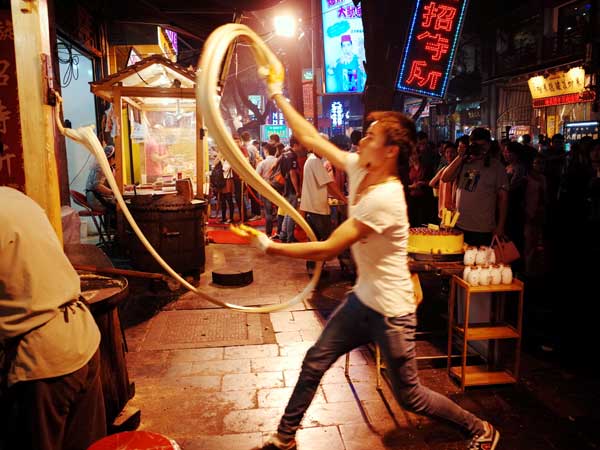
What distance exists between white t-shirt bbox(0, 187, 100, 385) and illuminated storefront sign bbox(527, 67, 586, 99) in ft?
58.0

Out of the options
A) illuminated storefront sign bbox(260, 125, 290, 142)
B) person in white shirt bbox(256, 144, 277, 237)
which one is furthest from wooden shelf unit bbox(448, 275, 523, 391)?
illuminated storefront sign bbox(260, 125, 290, 142)

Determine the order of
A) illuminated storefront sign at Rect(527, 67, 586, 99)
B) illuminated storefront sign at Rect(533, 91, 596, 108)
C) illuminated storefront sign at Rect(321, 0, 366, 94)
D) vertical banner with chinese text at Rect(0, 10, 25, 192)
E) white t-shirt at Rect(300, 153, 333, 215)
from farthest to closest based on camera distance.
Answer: illuminated storefront sign at Rect(527, 67, 586, 99)
illuminated storefront sign at Rect(321, 0, 366, 94)
illuminated storefront sign at Rect(533, 91, 596, 108)
white t-shirt at Rect(300, 153, 333, 215)
vertical banner with chinese text at Rect(0, 10, 25, 192)

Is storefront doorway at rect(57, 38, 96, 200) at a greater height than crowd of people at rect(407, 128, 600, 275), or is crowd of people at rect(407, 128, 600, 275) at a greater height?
storefront doorway at rect(57, 38, 96, 200)

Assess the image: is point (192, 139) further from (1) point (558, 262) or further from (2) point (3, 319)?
(2) point (3, 319)

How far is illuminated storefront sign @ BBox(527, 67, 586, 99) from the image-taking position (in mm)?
16812

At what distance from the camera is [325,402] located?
430 centimetres

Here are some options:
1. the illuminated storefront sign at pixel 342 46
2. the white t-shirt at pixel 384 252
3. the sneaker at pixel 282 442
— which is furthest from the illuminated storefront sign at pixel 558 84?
the sneaker at pixel 282 442

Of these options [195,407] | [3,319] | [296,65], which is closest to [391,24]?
[195,407]

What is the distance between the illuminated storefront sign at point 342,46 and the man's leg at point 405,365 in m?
14.8

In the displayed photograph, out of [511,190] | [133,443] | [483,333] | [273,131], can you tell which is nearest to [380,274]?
[133,443]

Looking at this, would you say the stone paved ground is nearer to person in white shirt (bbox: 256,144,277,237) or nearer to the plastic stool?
the plastic stool

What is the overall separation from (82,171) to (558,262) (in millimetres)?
10881

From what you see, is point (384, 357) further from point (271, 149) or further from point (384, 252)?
point (271, 149)

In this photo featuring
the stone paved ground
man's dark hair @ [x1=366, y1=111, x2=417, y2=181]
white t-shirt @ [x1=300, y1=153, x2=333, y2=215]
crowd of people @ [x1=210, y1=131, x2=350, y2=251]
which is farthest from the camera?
crowd of people @ [x1=210, y1=131, x2=350, y2=251]
